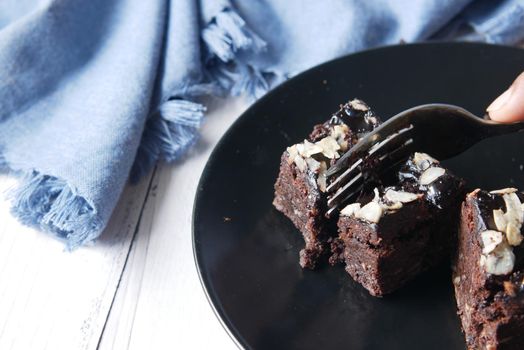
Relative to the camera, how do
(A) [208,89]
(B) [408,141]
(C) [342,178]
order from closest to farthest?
(C) [342,178] → (B) [408,141] → (A) [208,89]

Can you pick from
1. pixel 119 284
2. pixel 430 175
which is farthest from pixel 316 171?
pixel 119 284

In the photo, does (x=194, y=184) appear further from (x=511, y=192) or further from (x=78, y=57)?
(x=511, y=192)

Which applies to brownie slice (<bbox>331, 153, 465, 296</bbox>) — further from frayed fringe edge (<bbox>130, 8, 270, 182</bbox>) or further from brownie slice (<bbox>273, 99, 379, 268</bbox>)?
frayed fringe edge (<bbox>130, 8, 270, 182</bbox>)

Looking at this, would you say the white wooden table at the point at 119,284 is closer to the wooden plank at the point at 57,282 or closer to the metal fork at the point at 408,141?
the wooden plank at the point at 57,282

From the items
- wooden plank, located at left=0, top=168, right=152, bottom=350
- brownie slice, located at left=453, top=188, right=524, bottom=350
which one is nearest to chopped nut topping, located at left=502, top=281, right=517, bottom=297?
brownie slice, located at left=453, top=188, right=524, bottom=350

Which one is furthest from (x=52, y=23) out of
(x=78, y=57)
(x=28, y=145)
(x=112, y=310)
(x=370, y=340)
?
(x=370, y=340)

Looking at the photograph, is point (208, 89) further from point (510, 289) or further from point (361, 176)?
point (510, 289)
